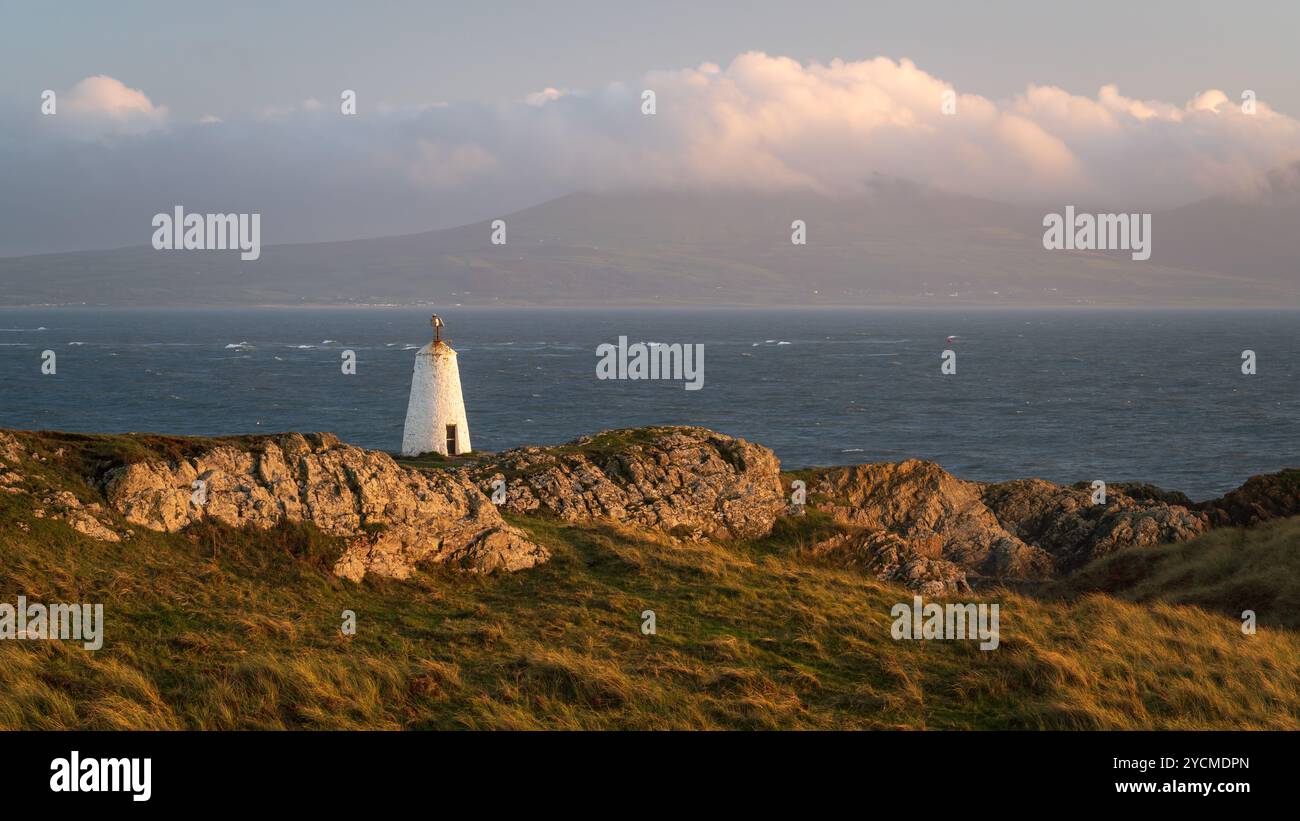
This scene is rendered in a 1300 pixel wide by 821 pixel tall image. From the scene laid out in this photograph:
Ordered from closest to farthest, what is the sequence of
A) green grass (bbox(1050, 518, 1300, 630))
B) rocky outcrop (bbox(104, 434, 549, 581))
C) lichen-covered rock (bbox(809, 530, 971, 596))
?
rocky outcrop (bbox(104, 434, 549, 581)) → green grass (bbox(1050, 518, 1300, 630)) → lichen-covered rock (bbox(809, 530, 971, 596))

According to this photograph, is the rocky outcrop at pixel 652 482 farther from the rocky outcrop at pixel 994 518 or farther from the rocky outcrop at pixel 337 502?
the rocky outcrop at pixel 337 502

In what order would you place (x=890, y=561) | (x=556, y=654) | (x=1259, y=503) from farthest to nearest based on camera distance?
(x=1259, y=503), (x=890, y=561), (x=556, y=654)

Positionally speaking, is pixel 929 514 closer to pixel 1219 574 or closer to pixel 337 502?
pixel 1219 574

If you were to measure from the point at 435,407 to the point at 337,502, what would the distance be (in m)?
16.4

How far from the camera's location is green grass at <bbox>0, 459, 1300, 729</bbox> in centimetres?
1411

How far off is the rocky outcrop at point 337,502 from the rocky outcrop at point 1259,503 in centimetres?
2594

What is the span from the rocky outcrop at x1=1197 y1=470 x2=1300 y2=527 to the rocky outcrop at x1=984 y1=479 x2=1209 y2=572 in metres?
1.00

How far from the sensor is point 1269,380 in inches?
5369

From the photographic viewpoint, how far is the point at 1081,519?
3844 cm

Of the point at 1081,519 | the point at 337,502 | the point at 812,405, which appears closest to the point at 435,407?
the point at 337,502

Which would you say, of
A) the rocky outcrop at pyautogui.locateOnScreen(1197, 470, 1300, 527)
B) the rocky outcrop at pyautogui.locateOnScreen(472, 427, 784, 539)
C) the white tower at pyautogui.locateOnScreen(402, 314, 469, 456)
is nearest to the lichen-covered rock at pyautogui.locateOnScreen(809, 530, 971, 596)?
the rocky outcrop at pyautogui.locateOnScreen(472, 427, 784, 539)

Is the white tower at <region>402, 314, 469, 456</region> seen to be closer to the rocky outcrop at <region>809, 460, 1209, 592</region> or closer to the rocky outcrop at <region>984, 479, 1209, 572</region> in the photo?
the rocky outcrop at <region>809, 460, 1209, 592</region>

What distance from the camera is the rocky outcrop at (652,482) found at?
2944 centimetres
